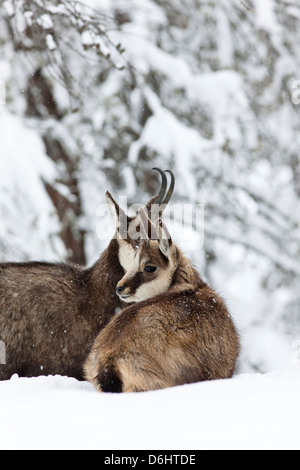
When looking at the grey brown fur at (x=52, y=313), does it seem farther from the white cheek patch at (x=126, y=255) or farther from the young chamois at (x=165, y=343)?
the young chamois at (x=165, y=343)

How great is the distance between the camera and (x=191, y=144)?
9766 mm

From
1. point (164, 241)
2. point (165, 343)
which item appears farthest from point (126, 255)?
point (165, 343)

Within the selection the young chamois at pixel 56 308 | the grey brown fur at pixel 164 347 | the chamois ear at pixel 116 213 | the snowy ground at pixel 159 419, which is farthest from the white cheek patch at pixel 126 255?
the snowy ground at pixel 159 419

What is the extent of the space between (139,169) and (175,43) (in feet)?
9.95

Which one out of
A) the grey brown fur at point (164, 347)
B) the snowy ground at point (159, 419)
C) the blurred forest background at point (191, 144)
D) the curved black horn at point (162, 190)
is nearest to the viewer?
the snowy ground at point (159, 419)

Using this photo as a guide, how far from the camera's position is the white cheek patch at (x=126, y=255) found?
16.6ft

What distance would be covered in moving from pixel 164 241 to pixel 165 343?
83 centimetres

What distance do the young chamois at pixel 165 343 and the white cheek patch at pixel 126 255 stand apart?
606 mm

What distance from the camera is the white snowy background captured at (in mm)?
9680

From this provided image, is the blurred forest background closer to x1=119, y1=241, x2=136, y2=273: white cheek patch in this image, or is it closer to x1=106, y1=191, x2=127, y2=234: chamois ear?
x1=119, y1=241, x2=136, y2=273: white cheek patch

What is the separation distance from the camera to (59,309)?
197 inches

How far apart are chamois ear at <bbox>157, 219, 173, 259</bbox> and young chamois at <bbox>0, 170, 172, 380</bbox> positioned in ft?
1.95

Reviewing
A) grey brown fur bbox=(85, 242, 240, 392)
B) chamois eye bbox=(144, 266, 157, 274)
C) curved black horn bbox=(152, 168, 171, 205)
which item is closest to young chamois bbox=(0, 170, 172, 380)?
curved black horn bbox=(152, 168, 171, 205)

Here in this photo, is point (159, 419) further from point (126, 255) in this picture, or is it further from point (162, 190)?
point (162, 190)
